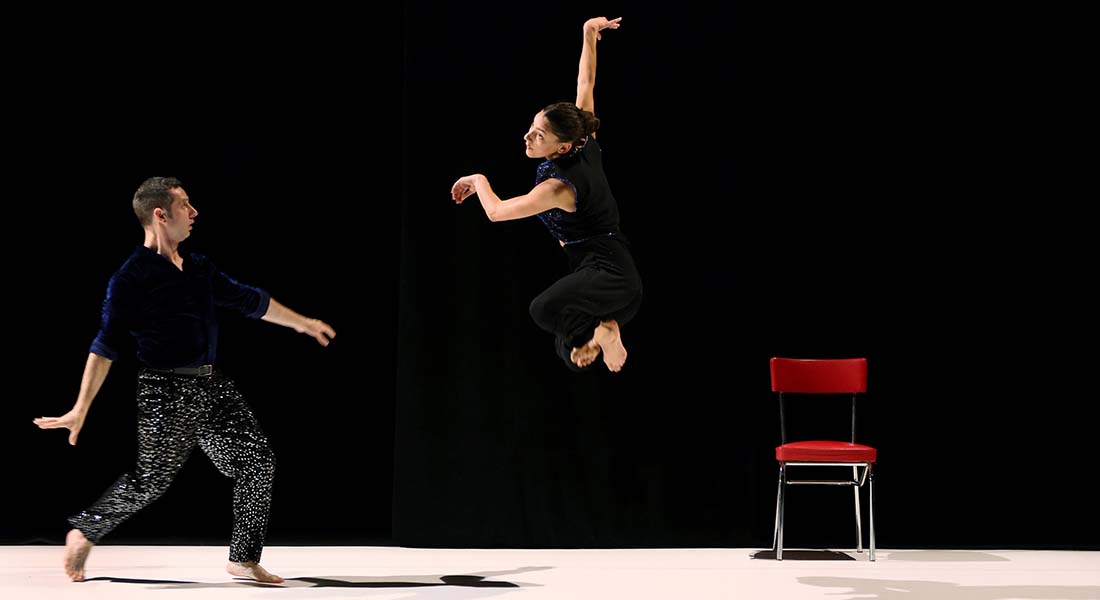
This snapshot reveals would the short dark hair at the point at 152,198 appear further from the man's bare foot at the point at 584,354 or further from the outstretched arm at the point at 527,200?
the man's bare foot at the point at 584,354

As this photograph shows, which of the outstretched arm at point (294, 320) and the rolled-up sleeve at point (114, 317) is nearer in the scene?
the rolled-up sleeve at point (114, 317)

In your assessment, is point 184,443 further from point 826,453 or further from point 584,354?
point 826,453

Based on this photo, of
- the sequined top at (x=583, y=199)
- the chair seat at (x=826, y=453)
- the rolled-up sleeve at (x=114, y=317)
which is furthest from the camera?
the chair seat at (x=826, y=453)

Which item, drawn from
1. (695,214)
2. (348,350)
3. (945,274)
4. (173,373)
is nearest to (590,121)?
(173,373)

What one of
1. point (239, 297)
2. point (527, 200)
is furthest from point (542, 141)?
point (239, 297)

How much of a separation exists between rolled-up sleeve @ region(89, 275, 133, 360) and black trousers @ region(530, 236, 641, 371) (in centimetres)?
149

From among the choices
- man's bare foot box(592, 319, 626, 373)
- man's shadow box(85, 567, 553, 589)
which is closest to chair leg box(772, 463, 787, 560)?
Result: man's shadow box(85, 567, 553, 589)

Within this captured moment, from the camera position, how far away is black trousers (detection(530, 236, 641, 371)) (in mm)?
3660

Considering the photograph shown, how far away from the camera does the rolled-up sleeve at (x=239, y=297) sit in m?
4.25

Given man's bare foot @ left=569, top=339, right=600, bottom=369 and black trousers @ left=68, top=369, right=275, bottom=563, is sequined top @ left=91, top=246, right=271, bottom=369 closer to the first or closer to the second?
black trousers @ left=68, top=369, right=275, bottom=563

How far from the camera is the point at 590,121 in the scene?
12.1 feet

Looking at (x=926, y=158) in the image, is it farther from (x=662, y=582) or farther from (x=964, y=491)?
(x=662, y=582)

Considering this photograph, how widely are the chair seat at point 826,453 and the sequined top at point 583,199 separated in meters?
1.82

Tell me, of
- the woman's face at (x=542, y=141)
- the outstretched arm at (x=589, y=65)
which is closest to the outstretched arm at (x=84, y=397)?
the woman's face at (x=542, y=141)
